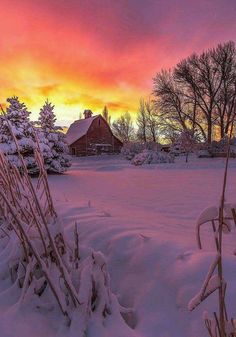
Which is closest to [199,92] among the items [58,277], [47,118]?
[47,118]

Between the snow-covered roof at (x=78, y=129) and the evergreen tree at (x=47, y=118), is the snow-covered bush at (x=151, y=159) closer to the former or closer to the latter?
the evergreen tree at (x=47, y=118)

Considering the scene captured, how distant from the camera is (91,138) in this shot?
137 feet

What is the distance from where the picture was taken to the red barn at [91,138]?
41406mm

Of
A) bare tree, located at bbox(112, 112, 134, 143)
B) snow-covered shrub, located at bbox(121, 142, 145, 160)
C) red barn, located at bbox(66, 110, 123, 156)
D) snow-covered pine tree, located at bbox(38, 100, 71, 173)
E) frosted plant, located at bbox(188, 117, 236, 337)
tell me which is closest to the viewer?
frosted plant, located at bbox(188, 117, 236, 337)

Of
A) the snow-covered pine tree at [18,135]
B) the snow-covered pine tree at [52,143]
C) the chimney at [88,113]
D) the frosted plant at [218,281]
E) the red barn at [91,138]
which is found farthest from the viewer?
the chimney at [88,113]

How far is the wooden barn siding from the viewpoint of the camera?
136 feet

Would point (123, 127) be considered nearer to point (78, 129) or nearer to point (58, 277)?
point (78, 129)

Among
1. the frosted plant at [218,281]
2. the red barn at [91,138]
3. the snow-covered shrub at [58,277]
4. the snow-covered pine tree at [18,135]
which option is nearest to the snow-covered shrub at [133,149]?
the snow-covered pine tree at [18,135]

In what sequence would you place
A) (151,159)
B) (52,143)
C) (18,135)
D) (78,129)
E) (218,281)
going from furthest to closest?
(78,129) → (151,159) → (52,143) → (18,135) → (218,281)

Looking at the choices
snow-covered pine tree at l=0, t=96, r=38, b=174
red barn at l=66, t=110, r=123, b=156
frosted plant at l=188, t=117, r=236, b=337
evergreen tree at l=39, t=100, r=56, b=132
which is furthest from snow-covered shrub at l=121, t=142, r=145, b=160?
frosted plant at l=188, t=117, r=236, b=337

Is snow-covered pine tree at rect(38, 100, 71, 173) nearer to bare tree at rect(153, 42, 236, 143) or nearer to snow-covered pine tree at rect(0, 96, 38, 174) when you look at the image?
snow-covered pine tree at rect(0, 96, 38, 174)

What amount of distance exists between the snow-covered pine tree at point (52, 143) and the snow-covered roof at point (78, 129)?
23.9 meters

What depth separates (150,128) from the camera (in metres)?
52.0

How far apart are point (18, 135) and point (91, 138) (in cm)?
2863
